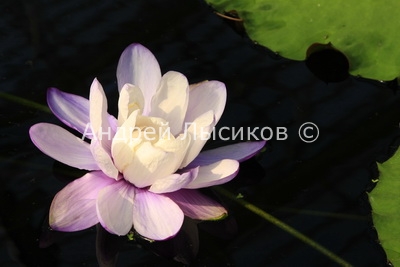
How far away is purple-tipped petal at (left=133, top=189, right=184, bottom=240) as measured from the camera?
147cm

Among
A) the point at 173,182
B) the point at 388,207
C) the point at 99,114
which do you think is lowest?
the point at 388,207

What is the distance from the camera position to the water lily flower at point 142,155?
149cm

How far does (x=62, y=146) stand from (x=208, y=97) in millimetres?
360

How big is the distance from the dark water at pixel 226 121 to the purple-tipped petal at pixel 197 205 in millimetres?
48

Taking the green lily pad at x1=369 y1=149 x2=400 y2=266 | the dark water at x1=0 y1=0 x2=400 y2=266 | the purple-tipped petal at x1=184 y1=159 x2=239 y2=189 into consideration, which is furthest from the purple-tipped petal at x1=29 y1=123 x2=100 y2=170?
the green lily pad at x1=369 y1=149 x2=400 y2=266

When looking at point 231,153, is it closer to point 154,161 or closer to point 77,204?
point 154,161

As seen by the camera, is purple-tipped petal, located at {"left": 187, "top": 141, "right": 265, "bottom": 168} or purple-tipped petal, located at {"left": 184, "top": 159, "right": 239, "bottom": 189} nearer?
purple-tipped petal, located at {"left": 184, "top": 159, "right": 239, "bottom": 189}

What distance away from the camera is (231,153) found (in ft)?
5.47

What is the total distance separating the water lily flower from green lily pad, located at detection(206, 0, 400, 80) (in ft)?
1.30

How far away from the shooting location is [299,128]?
189 centimetres

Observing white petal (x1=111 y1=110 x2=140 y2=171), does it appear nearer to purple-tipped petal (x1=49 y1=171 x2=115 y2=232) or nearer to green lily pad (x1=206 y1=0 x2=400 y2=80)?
purple-tipped petal (x1=49 y1=171 x2=115 y2=232)

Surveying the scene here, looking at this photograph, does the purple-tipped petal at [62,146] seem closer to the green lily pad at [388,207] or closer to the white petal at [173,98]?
the white petal at [173,98]

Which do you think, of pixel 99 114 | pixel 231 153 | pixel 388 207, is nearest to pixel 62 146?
pixel 99 114

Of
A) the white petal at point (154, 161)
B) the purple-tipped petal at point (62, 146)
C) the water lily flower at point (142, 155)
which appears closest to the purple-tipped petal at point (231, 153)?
the water lily flower at point (142, 155)
